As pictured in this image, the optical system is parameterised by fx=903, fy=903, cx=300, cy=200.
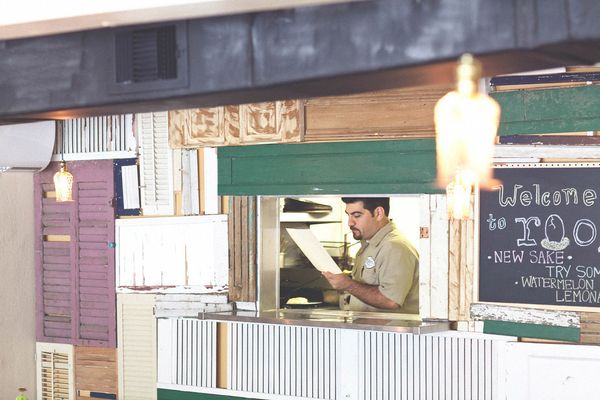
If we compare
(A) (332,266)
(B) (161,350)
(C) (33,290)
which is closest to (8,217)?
(C) (33,290)

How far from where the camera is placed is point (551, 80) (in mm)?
5934

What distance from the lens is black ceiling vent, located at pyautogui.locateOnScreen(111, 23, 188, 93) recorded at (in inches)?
193

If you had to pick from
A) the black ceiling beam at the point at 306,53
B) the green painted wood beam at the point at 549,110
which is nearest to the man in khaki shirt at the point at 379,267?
the green painted wood beam at the point at 549,110

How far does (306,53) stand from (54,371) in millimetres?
4732

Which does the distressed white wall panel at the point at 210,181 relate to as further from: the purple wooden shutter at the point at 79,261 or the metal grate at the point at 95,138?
the purple wooden shutter at the point at 79,261

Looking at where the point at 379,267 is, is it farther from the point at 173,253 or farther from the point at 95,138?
the point at 95,138

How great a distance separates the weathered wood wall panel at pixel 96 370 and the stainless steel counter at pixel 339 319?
1.24 m

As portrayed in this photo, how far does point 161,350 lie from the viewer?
24.4 feet

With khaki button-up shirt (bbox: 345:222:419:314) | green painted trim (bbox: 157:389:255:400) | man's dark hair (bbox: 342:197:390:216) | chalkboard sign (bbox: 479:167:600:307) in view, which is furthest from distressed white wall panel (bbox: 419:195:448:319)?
green painted trim (bbox: 157:389:255:400)

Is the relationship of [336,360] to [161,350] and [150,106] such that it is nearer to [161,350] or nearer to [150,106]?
[161,350]

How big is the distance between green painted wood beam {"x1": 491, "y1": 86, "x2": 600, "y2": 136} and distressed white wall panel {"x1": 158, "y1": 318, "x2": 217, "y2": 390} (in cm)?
286

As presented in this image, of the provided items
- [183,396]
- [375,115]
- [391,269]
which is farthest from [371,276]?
[183,396]

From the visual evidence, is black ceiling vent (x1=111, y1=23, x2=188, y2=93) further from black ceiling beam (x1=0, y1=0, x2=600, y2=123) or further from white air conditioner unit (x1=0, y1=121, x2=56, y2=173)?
white air conditioner unit (x1=0, y1=121, x2=56, y2=173)

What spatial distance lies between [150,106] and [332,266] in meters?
2.13
